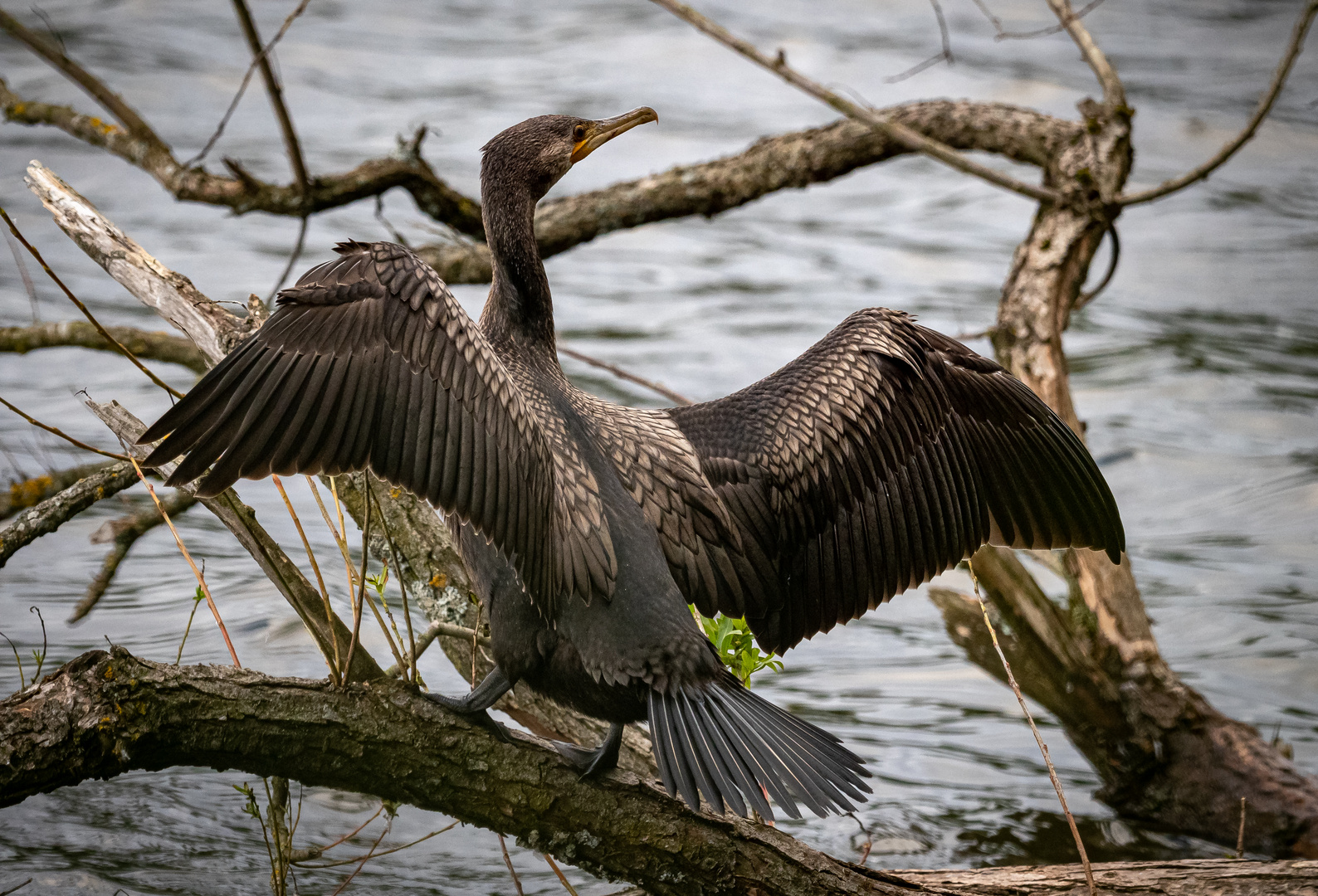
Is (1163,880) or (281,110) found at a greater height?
(281,110)

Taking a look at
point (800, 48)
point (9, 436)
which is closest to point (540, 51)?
point (800, 48)

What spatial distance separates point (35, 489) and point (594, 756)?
233cm

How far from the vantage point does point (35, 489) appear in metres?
4.04

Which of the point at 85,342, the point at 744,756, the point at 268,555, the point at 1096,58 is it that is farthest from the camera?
the point at 1096,58

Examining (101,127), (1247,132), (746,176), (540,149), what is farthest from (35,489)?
(1247,132)

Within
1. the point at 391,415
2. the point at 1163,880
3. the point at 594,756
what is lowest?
the point at 1163,880

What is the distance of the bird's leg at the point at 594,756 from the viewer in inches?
103

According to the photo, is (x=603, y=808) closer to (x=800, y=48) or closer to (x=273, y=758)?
(x=273, y=758)

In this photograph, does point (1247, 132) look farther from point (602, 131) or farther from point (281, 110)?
point (281, 110)

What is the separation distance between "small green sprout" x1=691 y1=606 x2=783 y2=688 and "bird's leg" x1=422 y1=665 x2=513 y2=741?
60 centimetres

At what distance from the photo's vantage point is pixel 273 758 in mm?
2484

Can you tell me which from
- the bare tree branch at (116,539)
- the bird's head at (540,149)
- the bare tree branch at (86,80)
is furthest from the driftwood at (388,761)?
the bare tree branch at (86,80)

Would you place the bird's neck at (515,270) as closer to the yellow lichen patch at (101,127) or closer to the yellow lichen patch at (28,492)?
the yellow lichen patch at (28,492)

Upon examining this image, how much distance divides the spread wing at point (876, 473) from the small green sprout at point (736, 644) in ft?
0.17
